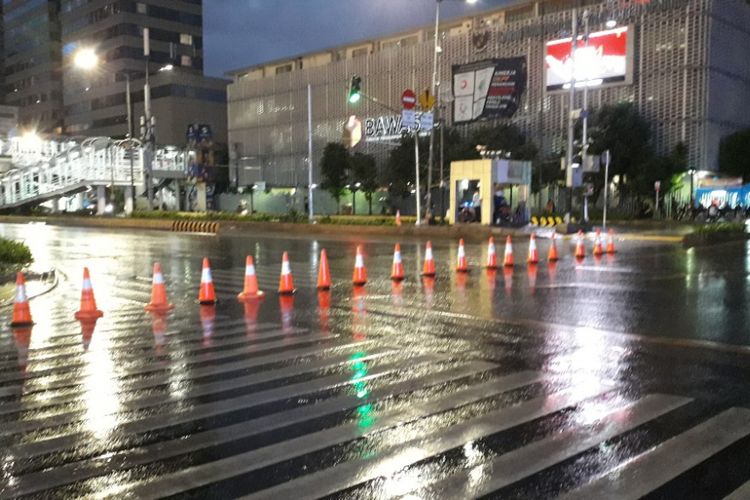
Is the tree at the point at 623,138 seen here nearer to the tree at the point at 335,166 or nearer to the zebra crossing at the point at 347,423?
the tree at the point at 335,166

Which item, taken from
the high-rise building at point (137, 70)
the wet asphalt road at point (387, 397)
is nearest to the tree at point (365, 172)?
the high-rise building at point (137, 70)

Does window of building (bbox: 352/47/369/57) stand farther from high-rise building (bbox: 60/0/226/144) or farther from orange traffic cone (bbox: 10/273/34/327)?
orange traffic cone (bbox: 10/273/34/327)

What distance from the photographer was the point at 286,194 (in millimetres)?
70000

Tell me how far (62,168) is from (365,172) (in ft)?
75.9

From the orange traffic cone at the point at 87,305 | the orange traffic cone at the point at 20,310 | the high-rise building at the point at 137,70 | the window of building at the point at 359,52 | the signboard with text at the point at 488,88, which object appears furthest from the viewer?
the high-rise building at the point at 137,70

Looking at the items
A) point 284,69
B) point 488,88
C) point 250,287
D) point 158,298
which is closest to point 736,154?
point 488,88

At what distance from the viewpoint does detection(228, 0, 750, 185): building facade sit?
44906 millimetres

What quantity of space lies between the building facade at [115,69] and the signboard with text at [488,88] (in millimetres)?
42589

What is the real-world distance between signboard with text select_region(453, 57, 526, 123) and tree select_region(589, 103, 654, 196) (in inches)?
342

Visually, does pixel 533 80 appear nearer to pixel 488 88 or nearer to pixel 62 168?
pixel 488 88

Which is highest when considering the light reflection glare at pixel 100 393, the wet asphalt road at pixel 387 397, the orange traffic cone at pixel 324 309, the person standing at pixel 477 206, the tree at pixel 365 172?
the tree at pixel 365 172

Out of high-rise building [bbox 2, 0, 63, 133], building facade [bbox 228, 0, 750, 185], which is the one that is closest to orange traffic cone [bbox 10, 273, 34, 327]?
building facade [bbox 228, 0, 750, 185]

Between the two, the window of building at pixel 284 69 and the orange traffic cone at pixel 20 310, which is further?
the window of building at pixel 284 69

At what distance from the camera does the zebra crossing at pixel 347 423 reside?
435 cm
